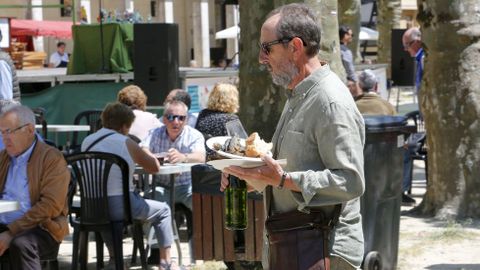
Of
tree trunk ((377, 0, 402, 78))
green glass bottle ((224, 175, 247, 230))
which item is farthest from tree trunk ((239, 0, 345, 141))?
tree trunk ((377, 0, 402, 78))

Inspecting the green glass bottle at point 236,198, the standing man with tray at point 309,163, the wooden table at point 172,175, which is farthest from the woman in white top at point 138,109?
the standing man with tray at point 309,163

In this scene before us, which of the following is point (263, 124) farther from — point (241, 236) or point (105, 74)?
point (105, 74)

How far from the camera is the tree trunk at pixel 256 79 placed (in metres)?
7.34

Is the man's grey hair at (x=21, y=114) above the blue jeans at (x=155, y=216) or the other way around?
above

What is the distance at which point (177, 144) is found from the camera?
8.70 meters

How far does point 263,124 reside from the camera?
24.1 ft

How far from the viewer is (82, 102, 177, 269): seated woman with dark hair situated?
7695 mm

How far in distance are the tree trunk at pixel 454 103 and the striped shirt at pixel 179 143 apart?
8.79ft

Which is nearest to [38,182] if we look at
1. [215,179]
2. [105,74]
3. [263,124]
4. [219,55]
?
[215,179]

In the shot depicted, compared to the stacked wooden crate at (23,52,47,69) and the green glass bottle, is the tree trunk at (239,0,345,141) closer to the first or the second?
the green glass bottle

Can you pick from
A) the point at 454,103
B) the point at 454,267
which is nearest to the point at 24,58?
the point at 454,103

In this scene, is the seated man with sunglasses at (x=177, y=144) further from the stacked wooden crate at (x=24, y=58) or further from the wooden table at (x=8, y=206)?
the stacked wooden crate at (x=24, y=58)

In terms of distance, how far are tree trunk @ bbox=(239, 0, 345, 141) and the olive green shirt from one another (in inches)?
143

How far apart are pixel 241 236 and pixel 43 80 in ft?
33.4
